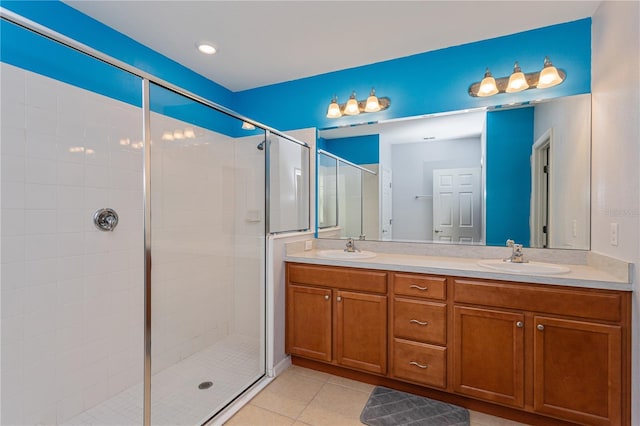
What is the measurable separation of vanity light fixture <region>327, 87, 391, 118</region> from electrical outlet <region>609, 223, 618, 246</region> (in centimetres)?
168

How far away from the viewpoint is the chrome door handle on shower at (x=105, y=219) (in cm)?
187

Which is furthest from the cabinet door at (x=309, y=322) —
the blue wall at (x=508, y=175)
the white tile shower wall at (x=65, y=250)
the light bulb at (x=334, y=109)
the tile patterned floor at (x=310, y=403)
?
the light bulb at (x=334, y=109)

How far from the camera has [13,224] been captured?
4.99 ft

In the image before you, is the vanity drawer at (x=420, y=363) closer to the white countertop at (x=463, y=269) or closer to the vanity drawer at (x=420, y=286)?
the vanity drawer at (x=420, y=286)

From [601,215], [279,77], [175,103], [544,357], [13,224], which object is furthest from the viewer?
[279,77]

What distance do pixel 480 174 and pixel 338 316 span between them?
149 cm

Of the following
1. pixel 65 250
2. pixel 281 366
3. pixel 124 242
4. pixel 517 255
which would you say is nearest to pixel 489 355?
pixel 517 255

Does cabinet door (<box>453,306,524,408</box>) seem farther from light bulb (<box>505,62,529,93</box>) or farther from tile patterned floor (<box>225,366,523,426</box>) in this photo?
light bulb (<box>505,62,529,93</box>)

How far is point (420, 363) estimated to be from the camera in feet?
6.29

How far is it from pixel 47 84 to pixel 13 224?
77 centimetres

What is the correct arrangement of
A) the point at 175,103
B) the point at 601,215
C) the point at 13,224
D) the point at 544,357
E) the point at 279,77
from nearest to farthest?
the point at 13,224 → the point at 544,357 → the point at 601,215 → the point at 175,103 → the point at 279,77

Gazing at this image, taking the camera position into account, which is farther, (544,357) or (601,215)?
(601,215)

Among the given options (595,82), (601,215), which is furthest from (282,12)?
(601,215)

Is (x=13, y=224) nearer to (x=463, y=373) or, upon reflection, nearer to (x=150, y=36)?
(x=150, y=36)
